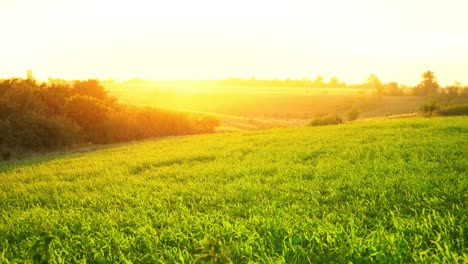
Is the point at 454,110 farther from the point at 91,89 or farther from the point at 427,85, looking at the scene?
the point at 427,85

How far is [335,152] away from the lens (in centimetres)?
1869

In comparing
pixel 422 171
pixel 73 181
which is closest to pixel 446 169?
pixel 422 171

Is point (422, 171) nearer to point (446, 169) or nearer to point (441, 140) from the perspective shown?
point (446, 169)

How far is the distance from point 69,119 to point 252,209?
89.4ft

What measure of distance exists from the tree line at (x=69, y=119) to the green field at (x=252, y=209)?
1242 centimetres

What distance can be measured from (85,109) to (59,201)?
85.6 ft

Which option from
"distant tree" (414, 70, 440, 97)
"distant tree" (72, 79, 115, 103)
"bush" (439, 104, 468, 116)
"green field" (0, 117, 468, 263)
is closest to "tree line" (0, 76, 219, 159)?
"distant tree" (72, 79, 115, 103)

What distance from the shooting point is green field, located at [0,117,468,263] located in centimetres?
729

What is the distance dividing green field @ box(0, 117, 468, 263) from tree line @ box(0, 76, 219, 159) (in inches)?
489

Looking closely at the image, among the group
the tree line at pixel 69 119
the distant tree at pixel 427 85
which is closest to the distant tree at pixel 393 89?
the distant tree at pixel 427 85

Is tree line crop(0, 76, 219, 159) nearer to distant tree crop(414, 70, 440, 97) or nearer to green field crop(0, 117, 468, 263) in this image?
green field crop(0, 117, 468, 263)

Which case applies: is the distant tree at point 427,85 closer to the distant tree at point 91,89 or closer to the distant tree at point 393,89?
the distant tree at point 393,89

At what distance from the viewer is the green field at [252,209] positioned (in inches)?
287

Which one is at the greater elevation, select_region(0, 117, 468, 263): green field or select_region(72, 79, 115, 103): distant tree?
select_region(72, 79, 115, 103): distant tree
